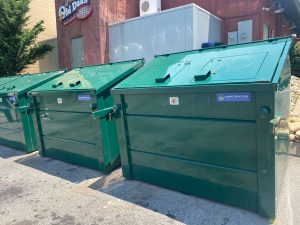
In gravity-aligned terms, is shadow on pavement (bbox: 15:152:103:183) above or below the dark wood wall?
below

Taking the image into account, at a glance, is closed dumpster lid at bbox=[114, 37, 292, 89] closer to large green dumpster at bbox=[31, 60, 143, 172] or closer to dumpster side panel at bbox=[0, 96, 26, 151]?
large green dumpster at bbox=[31, 60, 143, 172]

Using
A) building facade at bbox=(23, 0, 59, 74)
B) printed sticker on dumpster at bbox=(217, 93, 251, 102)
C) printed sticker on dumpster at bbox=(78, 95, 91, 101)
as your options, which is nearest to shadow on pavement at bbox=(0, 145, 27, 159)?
printed sticker on dumpster at bbox=(78, 95, 91, 101)

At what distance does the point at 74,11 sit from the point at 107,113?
320 inches

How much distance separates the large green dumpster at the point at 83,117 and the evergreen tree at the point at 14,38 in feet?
22.8

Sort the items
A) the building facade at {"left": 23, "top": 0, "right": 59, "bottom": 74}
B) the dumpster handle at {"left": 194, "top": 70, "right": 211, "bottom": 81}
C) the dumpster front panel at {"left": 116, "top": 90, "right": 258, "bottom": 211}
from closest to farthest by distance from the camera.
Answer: the dumpster front panel at {"left": 116, "top": 90, "right": 258, "bottom": 211}, the dumpster handle at {"left": 194, "top": 70, "right": 211, "bottom": 81}, the building facade at {"left": 23, "top": 0, "right": 59, "bottom": 74}

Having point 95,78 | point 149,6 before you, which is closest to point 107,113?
point 95,78

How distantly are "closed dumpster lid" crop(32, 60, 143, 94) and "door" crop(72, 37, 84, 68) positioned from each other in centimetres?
624

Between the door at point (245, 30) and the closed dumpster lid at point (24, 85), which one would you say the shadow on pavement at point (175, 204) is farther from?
the door at point (245, 30)

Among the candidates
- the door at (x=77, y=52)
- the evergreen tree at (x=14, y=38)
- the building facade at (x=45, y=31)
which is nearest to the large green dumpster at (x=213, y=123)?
the door at (x=77, y=52)

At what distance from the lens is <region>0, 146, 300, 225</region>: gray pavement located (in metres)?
2.52

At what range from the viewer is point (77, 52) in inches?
420

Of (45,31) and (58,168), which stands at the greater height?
(45,31)

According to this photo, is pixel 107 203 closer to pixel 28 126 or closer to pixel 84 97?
pixel 84 97

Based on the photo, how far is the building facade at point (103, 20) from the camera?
927 centimetres
